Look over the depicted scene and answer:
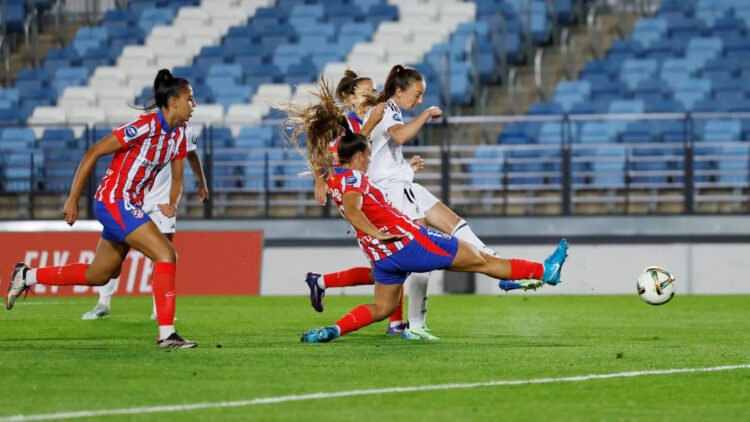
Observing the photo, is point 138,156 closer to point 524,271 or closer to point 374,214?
point 374,214

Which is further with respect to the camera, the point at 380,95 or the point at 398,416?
the point at 380,95

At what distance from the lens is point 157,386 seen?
22.4 feet

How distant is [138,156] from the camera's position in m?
9.10

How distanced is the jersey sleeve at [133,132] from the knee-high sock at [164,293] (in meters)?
0.81

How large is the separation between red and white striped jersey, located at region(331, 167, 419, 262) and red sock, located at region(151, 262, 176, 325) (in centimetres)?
119

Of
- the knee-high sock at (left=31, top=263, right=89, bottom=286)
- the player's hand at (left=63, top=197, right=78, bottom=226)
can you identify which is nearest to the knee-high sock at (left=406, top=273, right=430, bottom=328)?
the knee-high sock at (left=31, top=263, right=89, bottom=286)

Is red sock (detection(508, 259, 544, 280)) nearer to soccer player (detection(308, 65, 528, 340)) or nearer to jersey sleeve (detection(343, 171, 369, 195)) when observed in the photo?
soccer player (detection(308, 65, 528, 340))

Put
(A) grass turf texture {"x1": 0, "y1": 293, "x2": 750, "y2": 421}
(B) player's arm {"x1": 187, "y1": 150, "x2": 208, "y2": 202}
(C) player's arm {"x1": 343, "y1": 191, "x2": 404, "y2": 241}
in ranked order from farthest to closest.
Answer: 1. (B) player's arm {"x1": 187, "y1": 150, "x2": 208, "y2": 202}
2. (C) player's arm {"x1": 343, "y1": 191, "x2": 404, "y2": 241}
3. (A) grass turf texture {"x1": 0, "y1": 293, "x2": 750, "y2": 421}

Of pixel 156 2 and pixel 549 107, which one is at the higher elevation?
pixel 156 2

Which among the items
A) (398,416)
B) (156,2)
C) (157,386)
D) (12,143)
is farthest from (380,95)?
(156,2)

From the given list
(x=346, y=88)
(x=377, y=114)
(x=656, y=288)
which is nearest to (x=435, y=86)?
(x=656, y=288)

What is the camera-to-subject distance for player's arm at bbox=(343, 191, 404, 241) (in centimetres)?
875

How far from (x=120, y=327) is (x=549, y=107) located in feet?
36.6

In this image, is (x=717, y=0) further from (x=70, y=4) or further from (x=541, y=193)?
(x=70, y=4)
